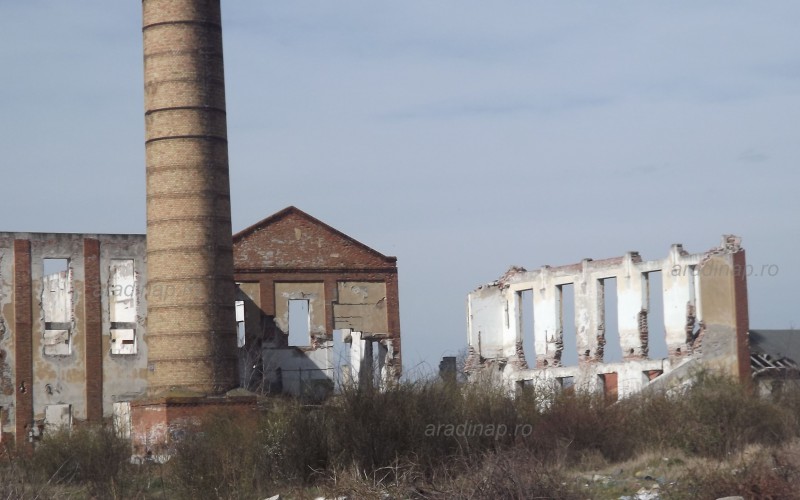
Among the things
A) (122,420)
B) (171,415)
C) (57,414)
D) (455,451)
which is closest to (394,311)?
Result: (57,414)

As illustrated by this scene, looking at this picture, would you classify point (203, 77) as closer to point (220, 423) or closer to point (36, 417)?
point (220, 423)

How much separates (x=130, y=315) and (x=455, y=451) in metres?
15.0

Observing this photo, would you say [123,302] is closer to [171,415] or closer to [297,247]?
[297,247]

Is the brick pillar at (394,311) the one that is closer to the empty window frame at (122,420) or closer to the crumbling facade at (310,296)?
the crumbling facade at (310,296)

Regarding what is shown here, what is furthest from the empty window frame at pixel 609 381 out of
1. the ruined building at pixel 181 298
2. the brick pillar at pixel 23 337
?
the brick pillar at pixel 23 337

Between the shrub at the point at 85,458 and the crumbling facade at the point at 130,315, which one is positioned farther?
the crumbling facade at the point at 130,315

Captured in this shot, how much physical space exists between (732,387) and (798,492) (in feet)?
29.1

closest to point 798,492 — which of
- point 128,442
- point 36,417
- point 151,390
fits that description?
point 128,442

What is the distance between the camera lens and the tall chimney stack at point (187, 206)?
22.8 metres

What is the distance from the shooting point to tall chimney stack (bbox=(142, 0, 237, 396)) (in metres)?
22.8

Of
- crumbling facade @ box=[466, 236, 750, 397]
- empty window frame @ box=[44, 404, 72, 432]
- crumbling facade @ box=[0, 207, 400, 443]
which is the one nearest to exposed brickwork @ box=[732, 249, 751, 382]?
crumbling facade @ box=[466, 236, 750, 397]

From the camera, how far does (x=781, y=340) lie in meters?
29.3

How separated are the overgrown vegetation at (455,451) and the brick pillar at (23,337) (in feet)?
26.6

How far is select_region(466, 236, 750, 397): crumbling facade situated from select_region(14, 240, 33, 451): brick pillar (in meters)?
10.4
